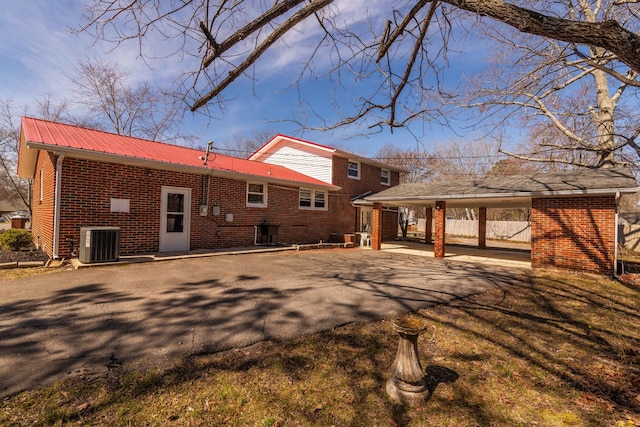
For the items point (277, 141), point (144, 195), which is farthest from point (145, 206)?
point (277, 141)

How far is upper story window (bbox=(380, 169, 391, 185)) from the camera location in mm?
21255

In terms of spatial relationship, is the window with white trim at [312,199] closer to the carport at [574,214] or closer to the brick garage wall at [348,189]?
the brick garage wall at [348,189]

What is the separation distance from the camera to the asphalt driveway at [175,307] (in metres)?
3.27

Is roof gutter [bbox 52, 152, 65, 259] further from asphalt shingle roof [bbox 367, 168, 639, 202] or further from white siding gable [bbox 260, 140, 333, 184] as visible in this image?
white siding gable [bbox 260, 140, 333, 184]

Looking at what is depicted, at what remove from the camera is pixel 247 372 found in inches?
121

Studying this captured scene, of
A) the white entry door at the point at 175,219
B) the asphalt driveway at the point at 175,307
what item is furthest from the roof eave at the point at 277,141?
the asphalt driveway at the point at 175,307

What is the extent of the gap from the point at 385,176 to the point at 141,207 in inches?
637

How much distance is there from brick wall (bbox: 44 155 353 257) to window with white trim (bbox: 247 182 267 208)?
0.73ft

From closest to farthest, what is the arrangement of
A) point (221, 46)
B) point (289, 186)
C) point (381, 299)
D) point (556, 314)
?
point (221, 46), point (556, 314), point (381, 299), point (289, 186)

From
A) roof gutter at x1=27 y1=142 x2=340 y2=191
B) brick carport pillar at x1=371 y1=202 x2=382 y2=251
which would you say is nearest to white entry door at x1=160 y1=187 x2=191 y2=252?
roof gutter at x1=27 y1=142 x2=340 y2=191

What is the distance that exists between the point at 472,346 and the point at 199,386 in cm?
328

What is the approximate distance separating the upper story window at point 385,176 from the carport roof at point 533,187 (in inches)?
260

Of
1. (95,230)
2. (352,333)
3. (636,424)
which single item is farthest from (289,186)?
(636,424)

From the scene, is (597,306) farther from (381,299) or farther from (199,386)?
(199,386)
